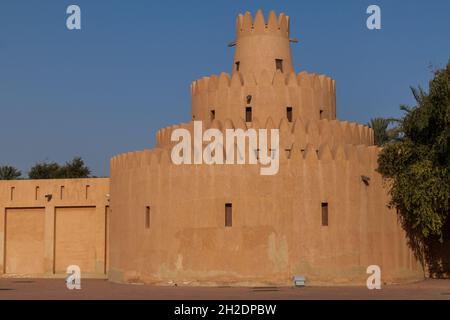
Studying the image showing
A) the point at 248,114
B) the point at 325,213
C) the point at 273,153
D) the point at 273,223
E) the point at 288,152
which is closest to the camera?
the point at 273,223

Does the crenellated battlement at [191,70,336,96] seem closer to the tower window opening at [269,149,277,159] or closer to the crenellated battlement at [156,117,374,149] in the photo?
the crenellated battlement at [156,117,374,149]

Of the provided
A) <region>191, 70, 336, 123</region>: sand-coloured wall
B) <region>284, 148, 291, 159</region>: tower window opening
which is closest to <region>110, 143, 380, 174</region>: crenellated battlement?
<region>284, 148, 291, 159</region>: tower window opening

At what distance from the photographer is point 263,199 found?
25.6m

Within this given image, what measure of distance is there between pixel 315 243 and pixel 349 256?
54.5 inches

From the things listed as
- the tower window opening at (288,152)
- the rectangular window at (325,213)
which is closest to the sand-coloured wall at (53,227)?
the tower window opening at (288,152)

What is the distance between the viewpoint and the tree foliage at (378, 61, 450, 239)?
26734 millimetres

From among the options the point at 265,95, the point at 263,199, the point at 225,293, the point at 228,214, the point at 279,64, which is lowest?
the point at 225,293

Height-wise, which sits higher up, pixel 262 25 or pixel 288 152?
pixel 262 25

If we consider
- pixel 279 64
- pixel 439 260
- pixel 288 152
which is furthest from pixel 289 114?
pixel 439 260

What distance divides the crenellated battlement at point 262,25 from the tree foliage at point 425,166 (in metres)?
6.85

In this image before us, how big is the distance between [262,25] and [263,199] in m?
8.90

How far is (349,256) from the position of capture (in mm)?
25766

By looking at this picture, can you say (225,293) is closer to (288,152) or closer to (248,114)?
(288,152)
